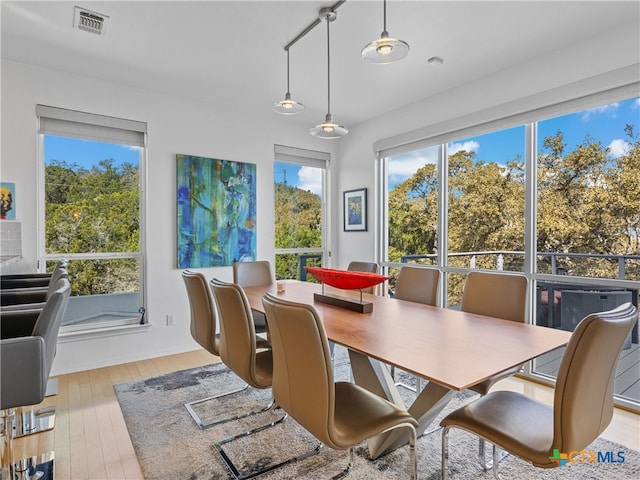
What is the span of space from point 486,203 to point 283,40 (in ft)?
7.67

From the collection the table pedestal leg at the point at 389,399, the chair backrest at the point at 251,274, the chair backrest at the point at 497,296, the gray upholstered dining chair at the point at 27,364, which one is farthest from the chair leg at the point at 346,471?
the chair backrest at the point at 251,274

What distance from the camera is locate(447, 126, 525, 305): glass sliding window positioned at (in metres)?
3.36

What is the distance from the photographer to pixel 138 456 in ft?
6.76

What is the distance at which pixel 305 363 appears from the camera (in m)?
1.40

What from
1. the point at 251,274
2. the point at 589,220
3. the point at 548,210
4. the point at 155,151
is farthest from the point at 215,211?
the point at 589,220

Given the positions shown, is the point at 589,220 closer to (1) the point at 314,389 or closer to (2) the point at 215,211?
(1) the point at 314,389

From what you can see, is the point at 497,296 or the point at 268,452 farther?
the point at 497,296

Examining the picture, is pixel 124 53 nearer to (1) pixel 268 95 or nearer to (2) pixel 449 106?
(1) pixel 268 95

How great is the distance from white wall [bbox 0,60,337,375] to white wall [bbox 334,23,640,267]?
860 millimetres

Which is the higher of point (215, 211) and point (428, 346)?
point (215, 211)

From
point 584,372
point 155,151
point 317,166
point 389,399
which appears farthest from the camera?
point 317,166

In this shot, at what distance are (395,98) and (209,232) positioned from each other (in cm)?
246

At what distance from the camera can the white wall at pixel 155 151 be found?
3.15m

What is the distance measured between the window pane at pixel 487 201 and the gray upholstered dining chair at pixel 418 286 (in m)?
1.03
